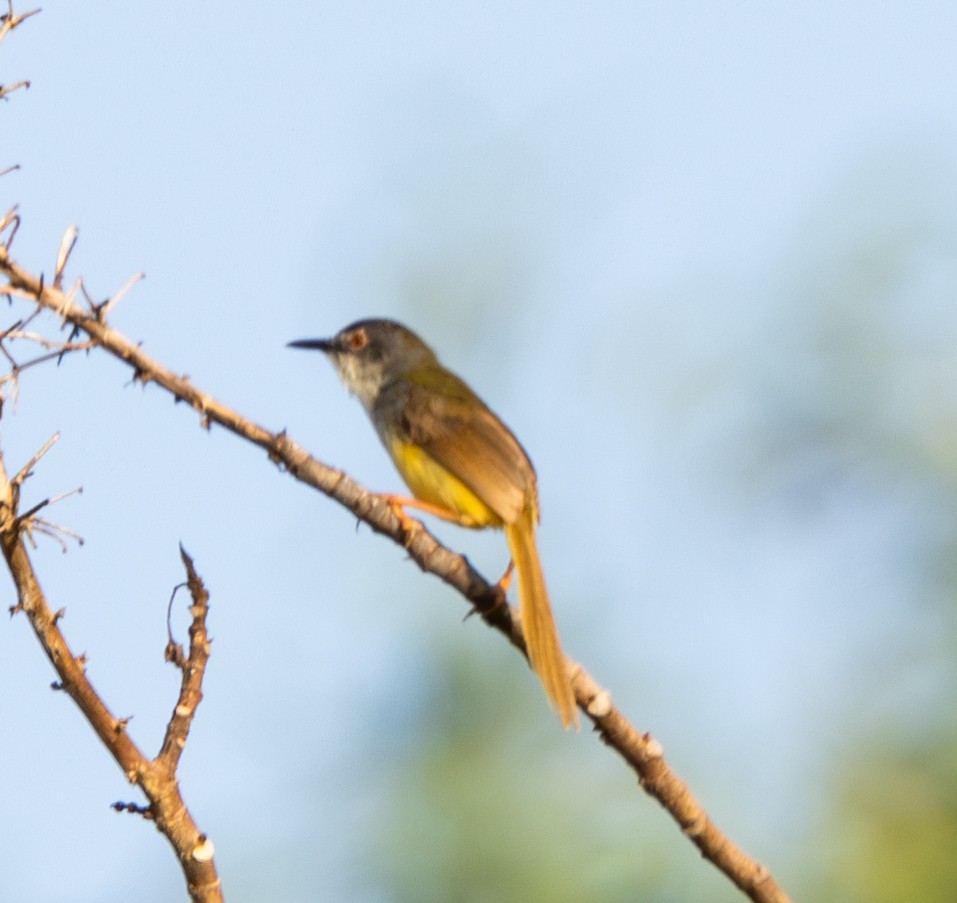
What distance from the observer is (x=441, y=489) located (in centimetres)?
551

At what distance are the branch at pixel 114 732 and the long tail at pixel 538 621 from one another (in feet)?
3.78

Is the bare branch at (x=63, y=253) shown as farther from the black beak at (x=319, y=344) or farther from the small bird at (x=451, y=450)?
the black beak at (x=319, y=344)

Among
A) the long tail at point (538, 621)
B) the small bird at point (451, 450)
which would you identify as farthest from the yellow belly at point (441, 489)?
the long tail at point (538, 621)

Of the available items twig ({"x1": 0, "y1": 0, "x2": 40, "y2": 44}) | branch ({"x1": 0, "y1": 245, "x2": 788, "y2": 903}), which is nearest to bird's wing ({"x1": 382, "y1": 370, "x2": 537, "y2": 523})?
branch ({"x1": 0, "y1": 245, "x2": 788, "y2": 903})

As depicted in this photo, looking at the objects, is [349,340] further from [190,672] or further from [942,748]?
[190,672]

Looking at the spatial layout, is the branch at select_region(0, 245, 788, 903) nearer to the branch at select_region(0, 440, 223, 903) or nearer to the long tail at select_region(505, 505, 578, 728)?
the long tail at select_region(505, 505, 578, 728)

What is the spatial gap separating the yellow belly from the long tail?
170mm

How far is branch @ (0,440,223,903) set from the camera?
2553 millimetres

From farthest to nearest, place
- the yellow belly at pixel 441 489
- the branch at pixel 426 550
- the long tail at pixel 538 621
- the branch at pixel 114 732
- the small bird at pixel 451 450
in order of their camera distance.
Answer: the yellow belly at pixel 441 489 < the small bird at pixel 451 450 < the long tail at pixel 538 621 < the branch at pixel 426 550 < the branch at pixel 114 732

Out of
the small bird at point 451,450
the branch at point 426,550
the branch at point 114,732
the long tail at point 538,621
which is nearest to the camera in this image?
the branch at point 114,732

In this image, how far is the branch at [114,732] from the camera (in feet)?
8.38

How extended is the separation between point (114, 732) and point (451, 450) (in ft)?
9.96

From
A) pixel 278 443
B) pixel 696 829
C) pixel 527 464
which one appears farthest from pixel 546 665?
pixel 527 464

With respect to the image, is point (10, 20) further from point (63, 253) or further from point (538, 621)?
point (538, 621)
